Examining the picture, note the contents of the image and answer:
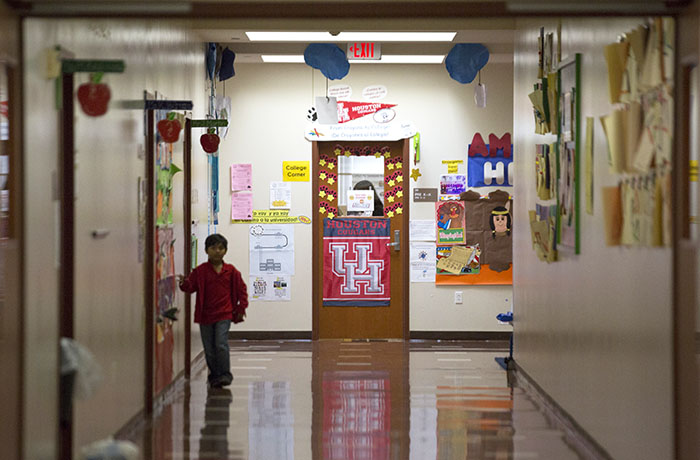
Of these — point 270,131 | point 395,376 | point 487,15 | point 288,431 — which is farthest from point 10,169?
point 270,131

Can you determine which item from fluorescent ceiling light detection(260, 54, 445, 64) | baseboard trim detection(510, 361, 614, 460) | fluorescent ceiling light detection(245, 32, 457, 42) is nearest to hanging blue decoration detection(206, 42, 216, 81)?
fluorescent ceiling light detection(245, 32, 457, 42)

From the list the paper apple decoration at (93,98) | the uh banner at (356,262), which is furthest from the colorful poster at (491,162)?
the paper apple decoration at (93,98)

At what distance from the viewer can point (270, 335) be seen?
9195 mm

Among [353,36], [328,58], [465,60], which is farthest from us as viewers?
[353,36]

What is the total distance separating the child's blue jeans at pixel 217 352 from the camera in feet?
21.8

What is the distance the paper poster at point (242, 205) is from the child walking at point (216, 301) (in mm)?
2440

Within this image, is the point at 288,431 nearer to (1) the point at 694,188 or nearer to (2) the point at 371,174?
(1) the point at 694,188

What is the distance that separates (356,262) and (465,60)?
254 centimetres

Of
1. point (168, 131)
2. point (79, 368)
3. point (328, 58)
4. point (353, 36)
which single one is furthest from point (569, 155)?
point (353, 36)

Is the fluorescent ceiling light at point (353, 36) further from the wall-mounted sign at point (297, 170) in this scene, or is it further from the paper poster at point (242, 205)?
the paper poster at point (242, 205)

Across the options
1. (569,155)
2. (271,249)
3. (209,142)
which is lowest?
(271,249)

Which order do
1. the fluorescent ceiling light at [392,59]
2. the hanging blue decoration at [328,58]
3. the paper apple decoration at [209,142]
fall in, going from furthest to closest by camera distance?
the fluorescent ceiling light at [392,59]
the hanging blue decoration at [328,58]
the paper apple decoration at [209,142]

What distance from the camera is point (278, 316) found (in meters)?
9.18

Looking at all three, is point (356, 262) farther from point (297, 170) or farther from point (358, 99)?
point (358, 99)
